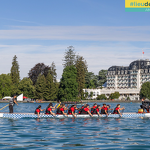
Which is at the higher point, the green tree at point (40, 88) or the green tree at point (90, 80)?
the green tree at point (90, 80)

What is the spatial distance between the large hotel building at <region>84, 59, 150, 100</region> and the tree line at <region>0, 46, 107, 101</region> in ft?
131

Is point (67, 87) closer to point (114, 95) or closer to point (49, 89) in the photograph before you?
point (49, 89)

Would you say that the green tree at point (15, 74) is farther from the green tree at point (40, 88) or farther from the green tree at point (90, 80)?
the green tree at point (90, 80)

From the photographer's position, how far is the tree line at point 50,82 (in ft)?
321

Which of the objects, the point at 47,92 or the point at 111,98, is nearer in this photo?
the point at 47,92

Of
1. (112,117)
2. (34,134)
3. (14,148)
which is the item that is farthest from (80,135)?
(112,117)

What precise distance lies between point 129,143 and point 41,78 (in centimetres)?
10356

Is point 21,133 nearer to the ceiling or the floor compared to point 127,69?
nearer to the floor

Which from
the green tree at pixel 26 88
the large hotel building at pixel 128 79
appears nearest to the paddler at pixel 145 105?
the green tree at pixel 26 88

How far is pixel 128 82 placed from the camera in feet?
589

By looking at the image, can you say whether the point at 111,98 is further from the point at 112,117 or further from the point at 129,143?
the point at 129,143

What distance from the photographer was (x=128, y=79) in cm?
17888

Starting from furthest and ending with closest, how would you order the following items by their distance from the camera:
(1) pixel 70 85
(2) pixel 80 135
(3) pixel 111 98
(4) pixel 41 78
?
(3) pixel 111 98 → (4) pixel 41 78 → (1) pixel 70 85 → (2) pixel 80 135

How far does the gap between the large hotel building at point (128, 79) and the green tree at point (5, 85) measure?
49627mm
